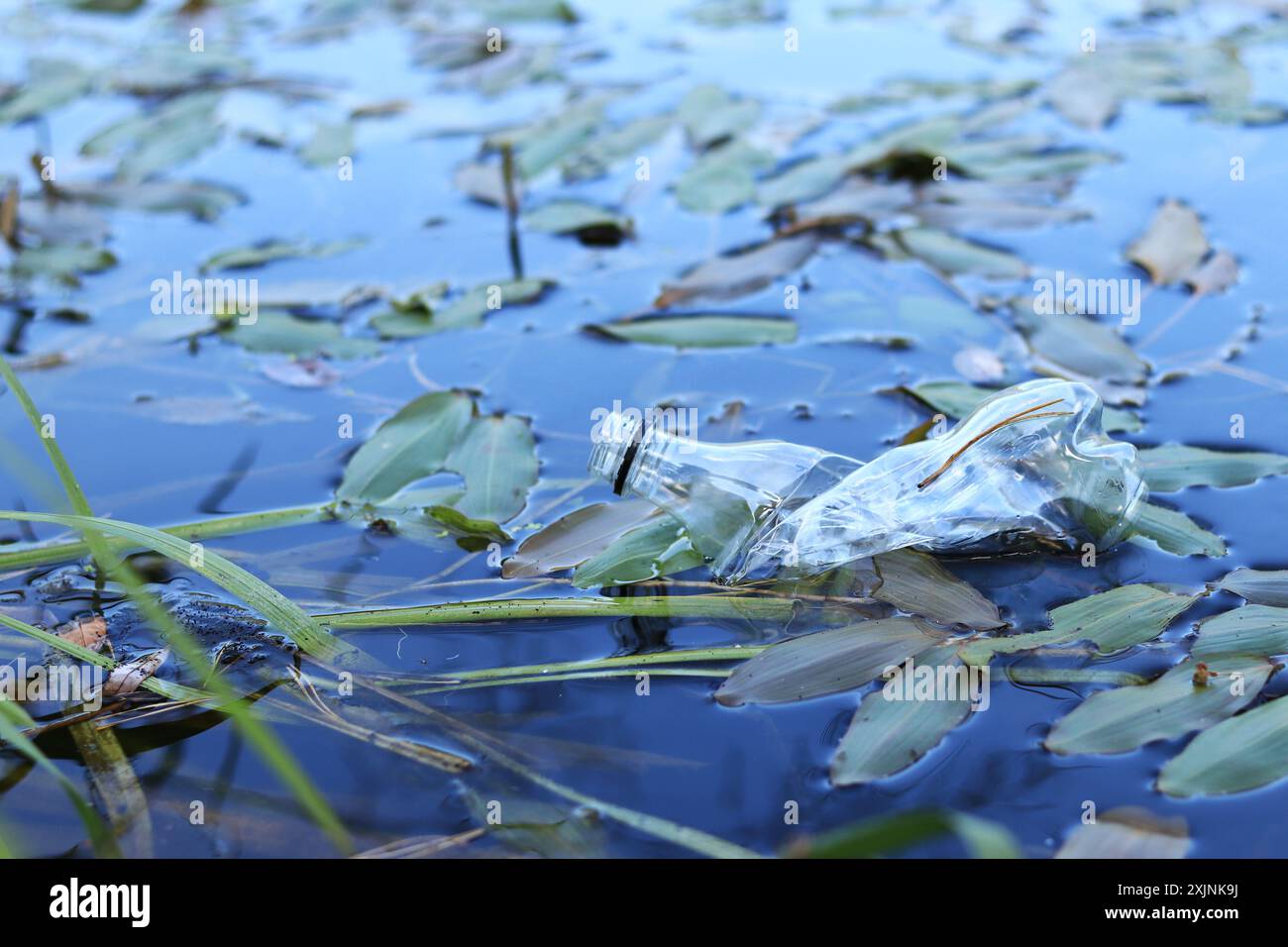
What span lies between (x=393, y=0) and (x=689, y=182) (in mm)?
1318

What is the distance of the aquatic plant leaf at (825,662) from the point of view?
0.87m

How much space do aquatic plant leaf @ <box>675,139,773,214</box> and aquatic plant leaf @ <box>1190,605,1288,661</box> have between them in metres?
1.03

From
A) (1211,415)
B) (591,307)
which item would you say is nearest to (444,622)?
A: (591,307)

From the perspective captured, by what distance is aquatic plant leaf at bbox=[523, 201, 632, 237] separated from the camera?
1.68 m

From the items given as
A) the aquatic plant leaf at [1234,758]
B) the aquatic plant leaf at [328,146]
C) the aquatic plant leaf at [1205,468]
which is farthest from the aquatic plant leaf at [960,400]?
the aquatic plant leaf at [328,146]

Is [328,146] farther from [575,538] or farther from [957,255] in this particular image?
[575,538]

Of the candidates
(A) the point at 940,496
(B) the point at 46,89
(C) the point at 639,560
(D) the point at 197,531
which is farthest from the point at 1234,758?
(B) the point at 46,89

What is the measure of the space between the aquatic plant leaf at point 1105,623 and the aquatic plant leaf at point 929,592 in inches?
1.0

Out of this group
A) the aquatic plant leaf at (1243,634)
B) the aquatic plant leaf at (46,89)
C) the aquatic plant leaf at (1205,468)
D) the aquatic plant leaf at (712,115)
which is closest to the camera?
the aquatic plant leaf at (1243,634)

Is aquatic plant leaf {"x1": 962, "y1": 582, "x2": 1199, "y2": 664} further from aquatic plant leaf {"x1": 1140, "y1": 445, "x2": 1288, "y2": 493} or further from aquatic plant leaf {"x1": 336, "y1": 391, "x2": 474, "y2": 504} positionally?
aquatic plant leaf {"x1": 336, "y1": 391, "x2": 474, "y2": 504}

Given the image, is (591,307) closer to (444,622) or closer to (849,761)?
(444,622)

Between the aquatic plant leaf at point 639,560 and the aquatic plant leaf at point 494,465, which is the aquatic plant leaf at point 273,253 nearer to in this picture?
the aquatic plant leaf at point 494,465

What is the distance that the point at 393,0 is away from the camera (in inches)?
106

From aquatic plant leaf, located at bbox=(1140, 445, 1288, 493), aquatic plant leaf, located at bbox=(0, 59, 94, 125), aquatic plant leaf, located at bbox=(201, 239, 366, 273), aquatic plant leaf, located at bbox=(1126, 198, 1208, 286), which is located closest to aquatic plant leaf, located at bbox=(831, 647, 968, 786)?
aquatic plant leaf, located at bbox=(1140, 445, 1288, 493)
